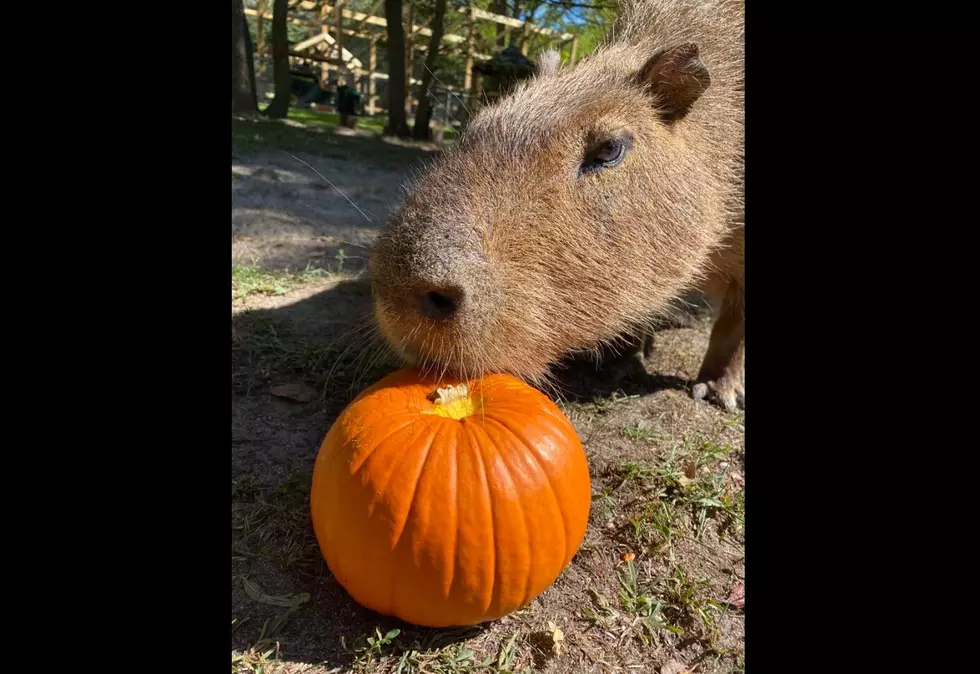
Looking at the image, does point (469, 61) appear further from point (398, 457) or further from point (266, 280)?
point (398, 457)

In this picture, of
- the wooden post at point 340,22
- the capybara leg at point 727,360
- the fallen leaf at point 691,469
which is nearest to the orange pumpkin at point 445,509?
the fallen leaf at point 691,469

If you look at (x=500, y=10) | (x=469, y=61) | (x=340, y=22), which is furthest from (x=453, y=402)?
(x=469, y=61)

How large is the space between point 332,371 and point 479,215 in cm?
140

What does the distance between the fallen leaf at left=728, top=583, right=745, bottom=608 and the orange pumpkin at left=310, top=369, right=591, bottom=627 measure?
0.63 metres

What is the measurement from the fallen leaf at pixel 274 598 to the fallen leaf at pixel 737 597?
1.44 metres

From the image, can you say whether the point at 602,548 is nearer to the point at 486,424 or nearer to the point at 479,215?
the point at 486,424

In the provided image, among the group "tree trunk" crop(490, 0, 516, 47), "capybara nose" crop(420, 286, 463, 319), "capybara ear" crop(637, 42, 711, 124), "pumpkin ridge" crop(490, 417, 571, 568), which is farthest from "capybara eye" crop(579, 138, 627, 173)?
"tree trunk" crop(490, 0, 516, 47)

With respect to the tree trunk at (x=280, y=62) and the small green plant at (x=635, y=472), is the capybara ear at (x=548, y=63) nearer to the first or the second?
the small green plant at (x=635, y=472)

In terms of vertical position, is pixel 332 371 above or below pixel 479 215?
below

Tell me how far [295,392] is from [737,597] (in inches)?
84.9

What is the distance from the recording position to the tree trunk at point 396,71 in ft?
32.3

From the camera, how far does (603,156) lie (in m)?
2.62

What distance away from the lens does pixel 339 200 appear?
25.1 feet
